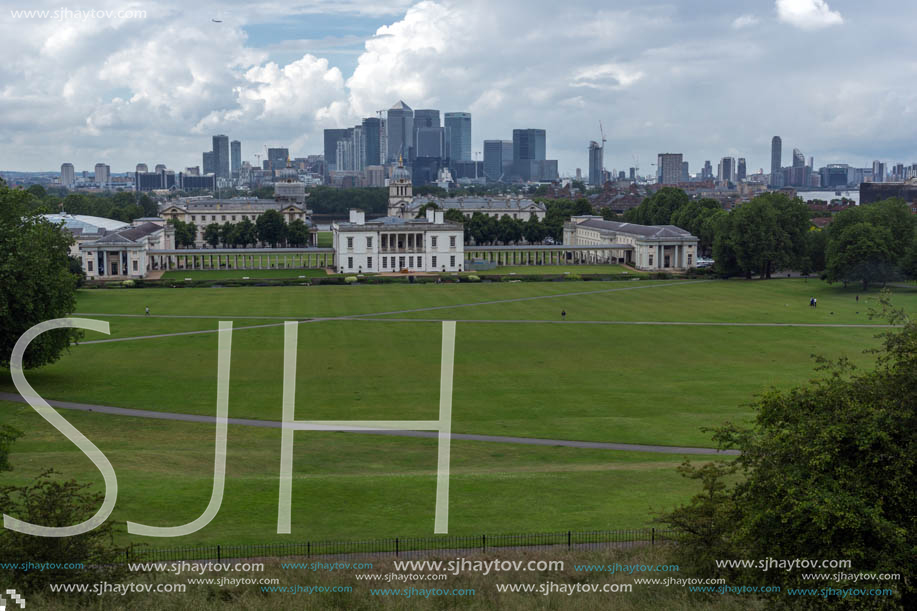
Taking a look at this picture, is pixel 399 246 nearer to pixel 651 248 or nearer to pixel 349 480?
pixel 651 248

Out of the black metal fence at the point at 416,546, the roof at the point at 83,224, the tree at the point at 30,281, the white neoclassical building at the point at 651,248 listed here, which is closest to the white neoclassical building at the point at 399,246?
the white neoclassical building at the point at 651,248

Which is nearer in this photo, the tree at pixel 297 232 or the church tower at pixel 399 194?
the tree at pixel 297 232

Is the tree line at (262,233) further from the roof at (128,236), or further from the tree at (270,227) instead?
the roof at (128,236)

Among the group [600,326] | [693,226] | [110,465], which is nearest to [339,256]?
[693,226]

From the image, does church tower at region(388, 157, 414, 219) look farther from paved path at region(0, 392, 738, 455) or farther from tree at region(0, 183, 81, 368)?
paved path at region(0, 392, 738, 455)

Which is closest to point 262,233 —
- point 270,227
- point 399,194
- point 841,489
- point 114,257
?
point 270,227

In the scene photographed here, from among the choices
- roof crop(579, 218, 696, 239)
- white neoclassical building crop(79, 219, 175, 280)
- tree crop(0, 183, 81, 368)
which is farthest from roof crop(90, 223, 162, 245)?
roof crop(579, 218, 696, 239)
